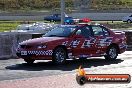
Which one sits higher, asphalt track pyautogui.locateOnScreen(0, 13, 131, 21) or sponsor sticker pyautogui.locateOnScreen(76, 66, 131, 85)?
sponsor sticker pyautogui.locateOnScreen(76, 66, 131, 85)

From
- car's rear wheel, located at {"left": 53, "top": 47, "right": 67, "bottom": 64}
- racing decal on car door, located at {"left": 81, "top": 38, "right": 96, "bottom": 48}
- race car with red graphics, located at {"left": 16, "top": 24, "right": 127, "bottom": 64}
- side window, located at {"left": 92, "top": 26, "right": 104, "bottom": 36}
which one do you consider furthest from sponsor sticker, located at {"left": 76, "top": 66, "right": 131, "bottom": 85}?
side window, located at {"left": 92, "top": 26, "right": 104, "bottom": 36}

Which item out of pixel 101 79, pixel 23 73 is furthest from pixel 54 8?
pixel 101 79

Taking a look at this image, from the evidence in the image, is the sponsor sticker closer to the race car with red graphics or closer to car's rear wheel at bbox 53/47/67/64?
the race car with red graphics

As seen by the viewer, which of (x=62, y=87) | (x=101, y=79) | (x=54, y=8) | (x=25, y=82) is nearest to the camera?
(x=101, y=79)

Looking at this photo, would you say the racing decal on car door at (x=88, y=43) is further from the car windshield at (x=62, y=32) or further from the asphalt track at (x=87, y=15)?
the asphalt track at (x=87, y=15)

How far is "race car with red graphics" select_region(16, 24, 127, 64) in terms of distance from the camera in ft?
49.2

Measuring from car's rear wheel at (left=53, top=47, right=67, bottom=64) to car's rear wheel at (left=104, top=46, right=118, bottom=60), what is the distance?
95.7 inches

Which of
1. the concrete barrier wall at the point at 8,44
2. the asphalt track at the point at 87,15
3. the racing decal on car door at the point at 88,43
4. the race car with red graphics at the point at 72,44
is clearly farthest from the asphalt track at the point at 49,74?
the asphalt track at the point at 87,15

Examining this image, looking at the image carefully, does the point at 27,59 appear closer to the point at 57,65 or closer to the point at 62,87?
the point at 57,65

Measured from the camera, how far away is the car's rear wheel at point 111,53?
1729 centimetres

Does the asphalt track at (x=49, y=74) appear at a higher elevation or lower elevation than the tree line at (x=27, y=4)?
higher

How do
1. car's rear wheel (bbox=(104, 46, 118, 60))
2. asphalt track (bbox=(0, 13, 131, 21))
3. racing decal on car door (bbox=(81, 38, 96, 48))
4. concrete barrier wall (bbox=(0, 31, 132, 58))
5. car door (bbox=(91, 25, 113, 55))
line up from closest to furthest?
1. racing decal on car door (bbox=(81, 38, 96, 48))
2. car door (bbox=(91, 25, 113, 55))
3. car's rear wheel (bbox=(104, 46, 118, 60))
4. concrete barrier wall (bbox=(0, 31, 132, 58))
5. asphalt track (bbox=(0, 13, 131, 21))

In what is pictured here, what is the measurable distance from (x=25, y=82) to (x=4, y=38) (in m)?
8.30

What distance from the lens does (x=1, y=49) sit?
18.5 meters
